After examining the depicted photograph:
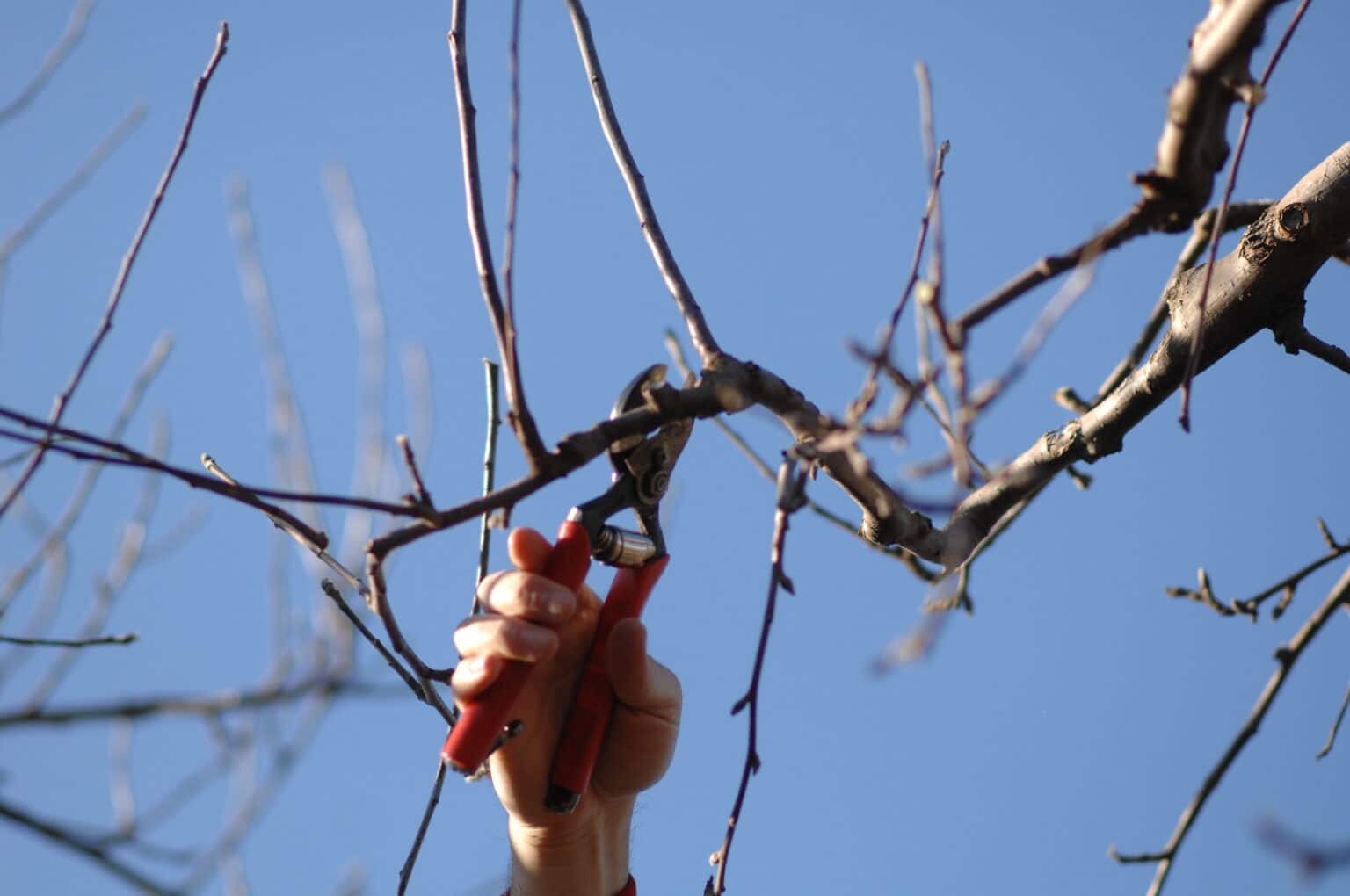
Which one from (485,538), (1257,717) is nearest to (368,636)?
(485,538)

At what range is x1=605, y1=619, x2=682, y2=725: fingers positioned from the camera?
198 cm

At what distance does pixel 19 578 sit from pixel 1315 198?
7.40 ft

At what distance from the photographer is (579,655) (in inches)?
83.6

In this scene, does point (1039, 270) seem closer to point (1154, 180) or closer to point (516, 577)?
point (1154, 180)

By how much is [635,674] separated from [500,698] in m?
0.37

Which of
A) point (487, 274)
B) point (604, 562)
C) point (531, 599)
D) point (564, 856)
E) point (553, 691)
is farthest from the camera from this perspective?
point (564, 856)

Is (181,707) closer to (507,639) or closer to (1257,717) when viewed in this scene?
(507,639)

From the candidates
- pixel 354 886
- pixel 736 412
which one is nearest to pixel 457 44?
pixel 736 412

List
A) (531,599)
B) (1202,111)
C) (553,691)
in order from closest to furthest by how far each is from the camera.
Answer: (1202,111) < (531,599) < (553,691)

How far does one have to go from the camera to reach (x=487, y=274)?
58.9 inches

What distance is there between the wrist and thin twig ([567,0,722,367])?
0.94 metres

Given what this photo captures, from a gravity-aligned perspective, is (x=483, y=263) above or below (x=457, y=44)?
below

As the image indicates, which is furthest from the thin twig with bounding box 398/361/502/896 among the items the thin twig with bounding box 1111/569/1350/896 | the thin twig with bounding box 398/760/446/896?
the thin twig with bounding box 1111/569/1350/896

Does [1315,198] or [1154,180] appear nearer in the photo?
[1154,180]
